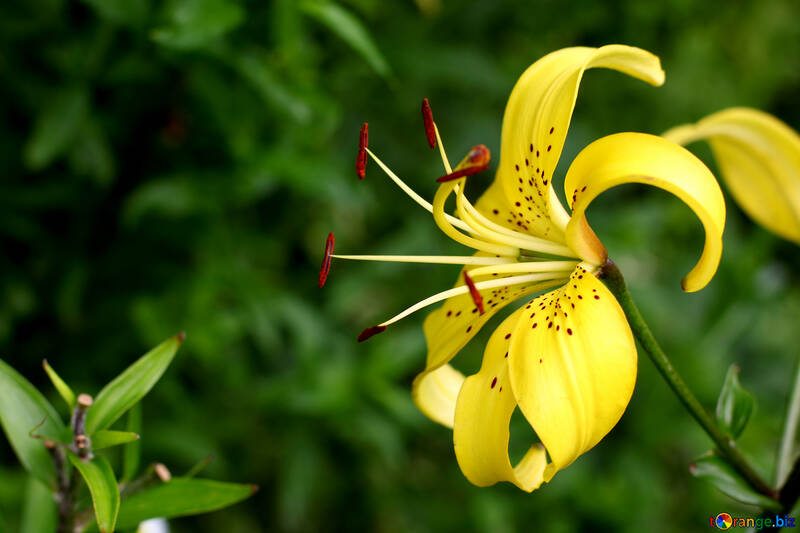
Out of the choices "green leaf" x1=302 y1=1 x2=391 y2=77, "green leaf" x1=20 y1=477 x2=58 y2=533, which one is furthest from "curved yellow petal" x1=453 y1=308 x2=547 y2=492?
"green leaf" x1=302 y1=1 x2=391 y2=77

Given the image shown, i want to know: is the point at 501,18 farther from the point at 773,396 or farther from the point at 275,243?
the point at 773,396

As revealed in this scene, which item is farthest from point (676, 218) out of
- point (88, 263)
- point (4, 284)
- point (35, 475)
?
point (35, 475)

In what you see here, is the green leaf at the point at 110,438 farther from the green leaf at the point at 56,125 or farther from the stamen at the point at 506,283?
the green leaf at the point at 56,125

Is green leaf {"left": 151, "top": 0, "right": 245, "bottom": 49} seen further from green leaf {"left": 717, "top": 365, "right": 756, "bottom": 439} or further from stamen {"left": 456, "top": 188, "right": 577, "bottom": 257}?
green leaf {"left": 717, "top": 365, "right": 756, "bottom": 439}

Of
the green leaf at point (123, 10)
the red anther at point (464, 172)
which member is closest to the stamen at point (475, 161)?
the red anther at point (464, 172)

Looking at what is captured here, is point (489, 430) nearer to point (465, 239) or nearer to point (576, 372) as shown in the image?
point (576, 372)

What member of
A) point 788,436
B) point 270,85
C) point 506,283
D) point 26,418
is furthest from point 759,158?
point 26,418
